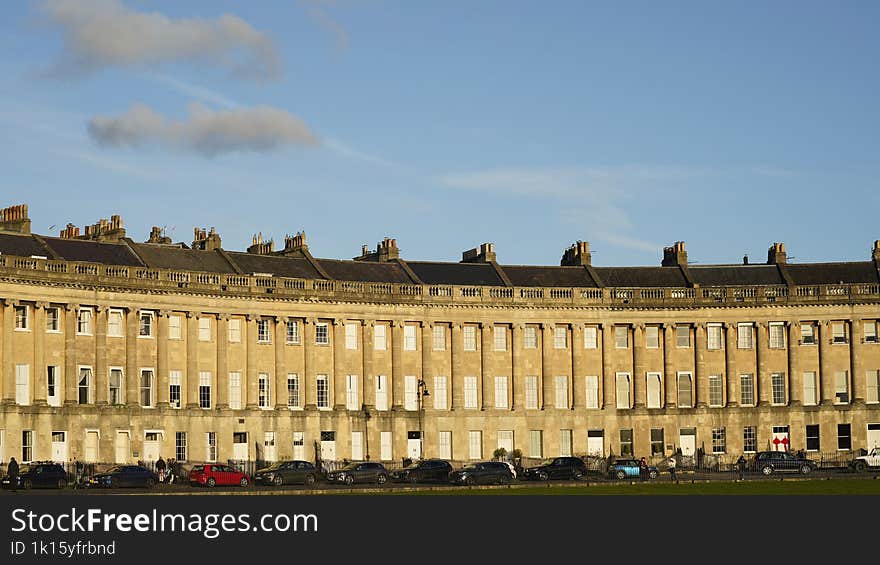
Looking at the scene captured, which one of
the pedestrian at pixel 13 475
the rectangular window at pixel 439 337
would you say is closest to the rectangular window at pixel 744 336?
the rectangular window at pixel 439 337

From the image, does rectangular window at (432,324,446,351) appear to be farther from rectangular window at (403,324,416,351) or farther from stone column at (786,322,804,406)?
stone column at (786,322,804,406)

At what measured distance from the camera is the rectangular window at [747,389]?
12212cm

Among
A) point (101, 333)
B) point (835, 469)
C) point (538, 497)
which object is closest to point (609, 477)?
point (835, 469)

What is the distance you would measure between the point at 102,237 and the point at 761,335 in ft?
142

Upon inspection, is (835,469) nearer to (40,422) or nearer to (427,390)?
(427,390)

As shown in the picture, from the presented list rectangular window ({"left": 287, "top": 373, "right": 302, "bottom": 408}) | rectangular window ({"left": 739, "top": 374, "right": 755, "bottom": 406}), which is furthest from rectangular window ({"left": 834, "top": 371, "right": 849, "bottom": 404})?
rectangular window ({"left": 287, "top": 373, "right": 302, "bottom": 408})

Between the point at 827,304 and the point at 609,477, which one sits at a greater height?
the point at 827,304

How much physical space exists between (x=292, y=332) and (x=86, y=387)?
14904mm

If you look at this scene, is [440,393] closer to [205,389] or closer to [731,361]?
[205,389]

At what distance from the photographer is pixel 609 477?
10144 centimetres

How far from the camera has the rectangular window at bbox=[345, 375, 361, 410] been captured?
11531cm

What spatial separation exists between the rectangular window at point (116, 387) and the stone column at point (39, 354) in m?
4.59

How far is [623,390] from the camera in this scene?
122 m

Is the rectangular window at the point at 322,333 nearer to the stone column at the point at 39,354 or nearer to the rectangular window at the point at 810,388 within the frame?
the stone column at the point at 39,354
